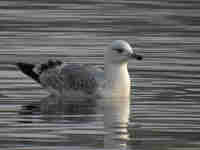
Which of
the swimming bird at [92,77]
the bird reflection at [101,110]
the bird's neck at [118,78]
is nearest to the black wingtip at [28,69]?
the swimming bird at [92,77]

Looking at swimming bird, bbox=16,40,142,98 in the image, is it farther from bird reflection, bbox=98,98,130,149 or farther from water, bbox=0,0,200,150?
bird reflection, bbox=98,98,130,149

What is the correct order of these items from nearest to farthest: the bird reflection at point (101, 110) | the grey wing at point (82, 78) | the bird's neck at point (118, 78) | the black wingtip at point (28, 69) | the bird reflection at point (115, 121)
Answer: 1. the bird reflection at point (115, 121)
2. the bird reflection at point (101, 110)
3. the bird's neck at point (118, 78)
4. the grey wing at point (82, 78)
5. the black wingtip at point (28, 69)

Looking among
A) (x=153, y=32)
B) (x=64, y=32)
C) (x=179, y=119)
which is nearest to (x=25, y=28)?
(x=64, y=32)

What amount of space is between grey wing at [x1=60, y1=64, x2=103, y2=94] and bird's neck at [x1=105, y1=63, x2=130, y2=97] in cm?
15

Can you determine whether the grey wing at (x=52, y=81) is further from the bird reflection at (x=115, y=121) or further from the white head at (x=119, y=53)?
the bird reflection at (x=115, y=121)

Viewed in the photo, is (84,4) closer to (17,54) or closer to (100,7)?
(100,7)

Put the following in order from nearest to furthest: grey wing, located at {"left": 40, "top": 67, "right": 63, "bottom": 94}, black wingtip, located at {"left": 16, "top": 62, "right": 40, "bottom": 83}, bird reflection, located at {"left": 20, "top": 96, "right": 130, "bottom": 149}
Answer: bird reflection, located at {"left": 20, "top": 96, "right": 130, "bottom": 149}, grey wing, located at {"left": 40, "top": 67, "right": 63, "bottom": 94}, black wingtip, located at {"left": 16, "top": 62, "right": 40, "bottom": 83}

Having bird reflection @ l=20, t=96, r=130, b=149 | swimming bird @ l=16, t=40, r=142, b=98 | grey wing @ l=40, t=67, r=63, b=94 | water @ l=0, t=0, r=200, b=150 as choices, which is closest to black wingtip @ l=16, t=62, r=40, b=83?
swimming bird @ l=16, t=40, r=142, b=98

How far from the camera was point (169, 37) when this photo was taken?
2520cm

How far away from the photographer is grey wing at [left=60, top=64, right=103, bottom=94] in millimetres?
19156

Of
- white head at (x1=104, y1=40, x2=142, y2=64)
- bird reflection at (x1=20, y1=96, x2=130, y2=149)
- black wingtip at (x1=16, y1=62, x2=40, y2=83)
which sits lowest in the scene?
bird reflection at (x1=20, y1=96, x2=130, y2=149)

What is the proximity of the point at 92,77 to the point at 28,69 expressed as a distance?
3.91ft

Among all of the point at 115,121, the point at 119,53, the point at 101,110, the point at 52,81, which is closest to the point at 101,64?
the point at 52,81

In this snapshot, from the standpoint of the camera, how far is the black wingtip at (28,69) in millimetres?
19672
